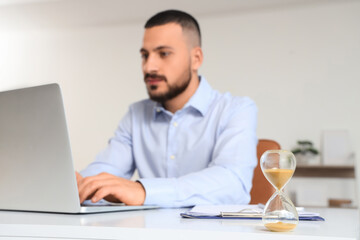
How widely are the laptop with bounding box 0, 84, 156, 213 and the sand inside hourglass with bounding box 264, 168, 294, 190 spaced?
344 millimetres

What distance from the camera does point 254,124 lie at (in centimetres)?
154

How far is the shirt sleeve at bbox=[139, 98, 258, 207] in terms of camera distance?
1044 millimetres

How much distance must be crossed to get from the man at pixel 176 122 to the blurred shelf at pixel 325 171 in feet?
10.9

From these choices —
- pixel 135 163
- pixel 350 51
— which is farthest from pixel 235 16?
pixel 135 163

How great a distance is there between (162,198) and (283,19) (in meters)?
4.41

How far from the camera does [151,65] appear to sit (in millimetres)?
1584

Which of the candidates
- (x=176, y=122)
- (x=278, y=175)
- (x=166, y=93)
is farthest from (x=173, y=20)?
(x=278, y=175)

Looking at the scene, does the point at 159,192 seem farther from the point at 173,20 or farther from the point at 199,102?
the point at 173,20

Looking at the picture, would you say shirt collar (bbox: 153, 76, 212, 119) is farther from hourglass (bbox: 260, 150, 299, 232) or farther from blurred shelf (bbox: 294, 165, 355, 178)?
blurred shelf (bbox: 294, 165, 355, 178)

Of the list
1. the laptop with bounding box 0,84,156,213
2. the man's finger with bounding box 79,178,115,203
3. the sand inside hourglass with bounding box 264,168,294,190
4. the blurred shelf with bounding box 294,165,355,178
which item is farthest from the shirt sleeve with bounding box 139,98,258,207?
the blurred shelf with bounding box 294,165,355,178

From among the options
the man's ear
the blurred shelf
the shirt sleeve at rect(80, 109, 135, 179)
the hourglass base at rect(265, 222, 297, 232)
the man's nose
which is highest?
the man's ear

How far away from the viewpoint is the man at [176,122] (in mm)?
1479

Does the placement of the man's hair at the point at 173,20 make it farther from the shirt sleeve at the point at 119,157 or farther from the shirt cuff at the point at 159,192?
the shirt cuff at the point at 159,192

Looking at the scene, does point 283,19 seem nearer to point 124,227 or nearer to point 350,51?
point 350,51
